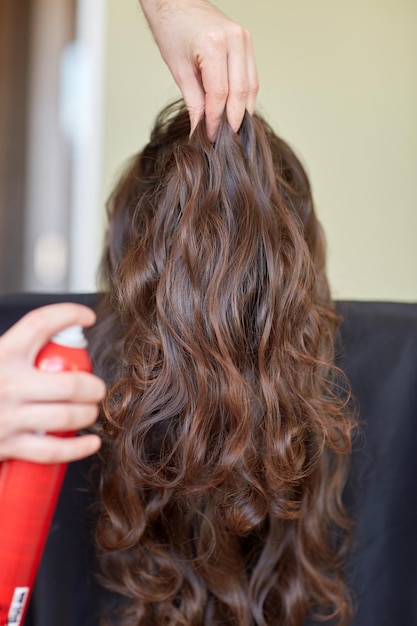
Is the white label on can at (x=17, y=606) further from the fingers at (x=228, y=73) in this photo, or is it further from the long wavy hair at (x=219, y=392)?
the fingers at (x=228, y=73)

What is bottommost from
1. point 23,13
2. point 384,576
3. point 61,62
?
point 384,576

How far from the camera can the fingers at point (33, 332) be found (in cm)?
48

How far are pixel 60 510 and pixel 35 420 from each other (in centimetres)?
40

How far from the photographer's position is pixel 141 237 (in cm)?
75

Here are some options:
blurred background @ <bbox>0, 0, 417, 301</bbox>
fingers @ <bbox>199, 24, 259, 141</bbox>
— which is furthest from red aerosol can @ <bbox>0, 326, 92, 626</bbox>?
blurred background @ <bbox>0, 0, 417, 301</bbox>

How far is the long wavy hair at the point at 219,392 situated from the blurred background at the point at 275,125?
114 cm

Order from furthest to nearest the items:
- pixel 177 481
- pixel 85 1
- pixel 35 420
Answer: pixel 85 1
pixel 177 481
pixel 35 420

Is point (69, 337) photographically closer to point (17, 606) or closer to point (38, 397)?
point (38, 397)

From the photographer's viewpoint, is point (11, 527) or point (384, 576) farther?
point (384, 576)

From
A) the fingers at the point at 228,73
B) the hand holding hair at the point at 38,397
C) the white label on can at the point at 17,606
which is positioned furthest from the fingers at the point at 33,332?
the fingers at the point at 228,73

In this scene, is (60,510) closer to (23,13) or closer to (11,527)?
(11,527)

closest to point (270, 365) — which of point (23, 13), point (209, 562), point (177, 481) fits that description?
point (177, 481)

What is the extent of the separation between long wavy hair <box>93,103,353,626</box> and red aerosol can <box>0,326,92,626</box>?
0.67 feet

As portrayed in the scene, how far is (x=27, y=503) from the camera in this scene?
1.69 ft
